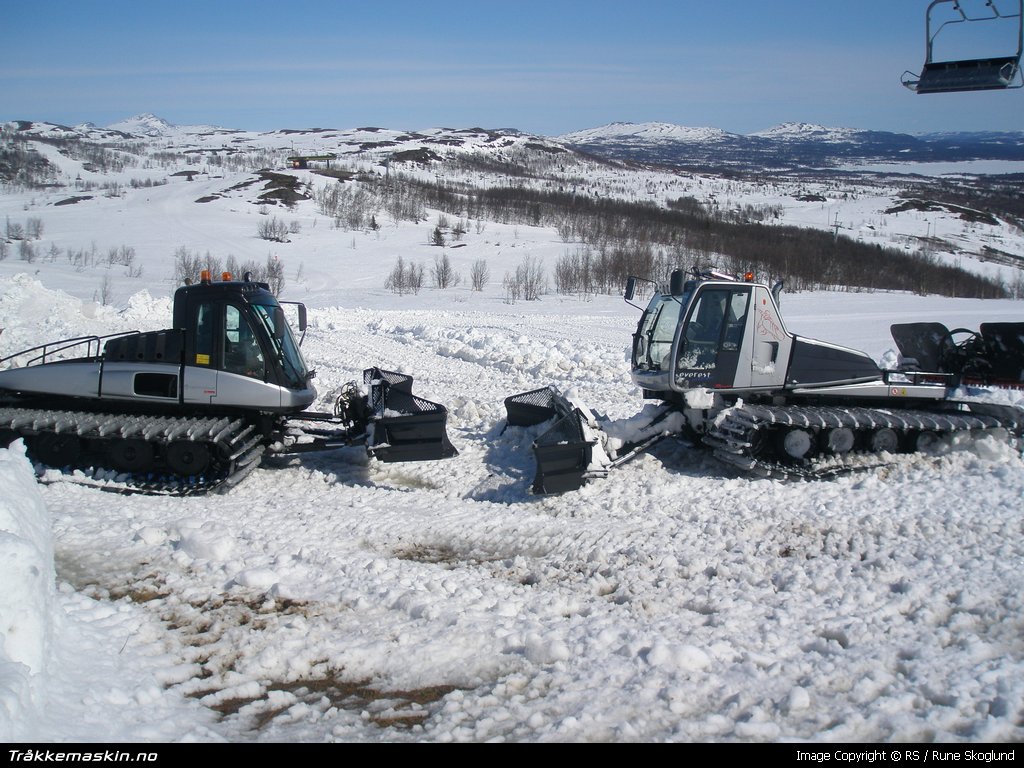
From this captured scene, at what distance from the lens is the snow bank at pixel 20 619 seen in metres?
3.63

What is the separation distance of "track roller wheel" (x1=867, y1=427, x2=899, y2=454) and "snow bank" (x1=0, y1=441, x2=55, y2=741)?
8120 mm

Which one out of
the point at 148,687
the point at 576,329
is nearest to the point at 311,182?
the point at 576,329

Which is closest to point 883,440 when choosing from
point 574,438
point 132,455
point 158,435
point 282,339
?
point 574,438

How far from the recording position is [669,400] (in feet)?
30.9

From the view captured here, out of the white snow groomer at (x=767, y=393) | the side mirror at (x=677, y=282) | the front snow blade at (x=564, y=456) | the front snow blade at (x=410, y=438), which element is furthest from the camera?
the white snow groomer at (x=767, y=393)

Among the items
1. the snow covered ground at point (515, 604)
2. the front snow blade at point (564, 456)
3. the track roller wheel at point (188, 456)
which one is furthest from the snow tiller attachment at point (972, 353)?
the track roller wheel at point (188, 456)

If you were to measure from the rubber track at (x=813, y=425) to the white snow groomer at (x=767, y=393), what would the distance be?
0.04ft

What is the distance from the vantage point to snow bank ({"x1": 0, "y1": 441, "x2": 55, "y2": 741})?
3627 millimetres

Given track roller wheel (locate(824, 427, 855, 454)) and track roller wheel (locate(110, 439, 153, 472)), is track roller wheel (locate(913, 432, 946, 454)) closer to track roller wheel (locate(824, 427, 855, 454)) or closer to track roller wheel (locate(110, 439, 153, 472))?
track roller wheel (locate(824, 427, 855, 454))

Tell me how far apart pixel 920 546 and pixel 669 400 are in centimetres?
348

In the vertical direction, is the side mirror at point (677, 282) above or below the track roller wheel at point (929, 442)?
above

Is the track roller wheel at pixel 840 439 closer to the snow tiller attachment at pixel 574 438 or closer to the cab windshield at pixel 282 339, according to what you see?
the snow tiller attachment at pixel 574 438

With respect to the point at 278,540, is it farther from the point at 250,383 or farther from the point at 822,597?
the point at 822,597

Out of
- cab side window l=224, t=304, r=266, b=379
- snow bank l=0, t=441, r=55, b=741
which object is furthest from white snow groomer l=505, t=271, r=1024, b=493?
snow bank l=0, t=441, r=55, b=741
